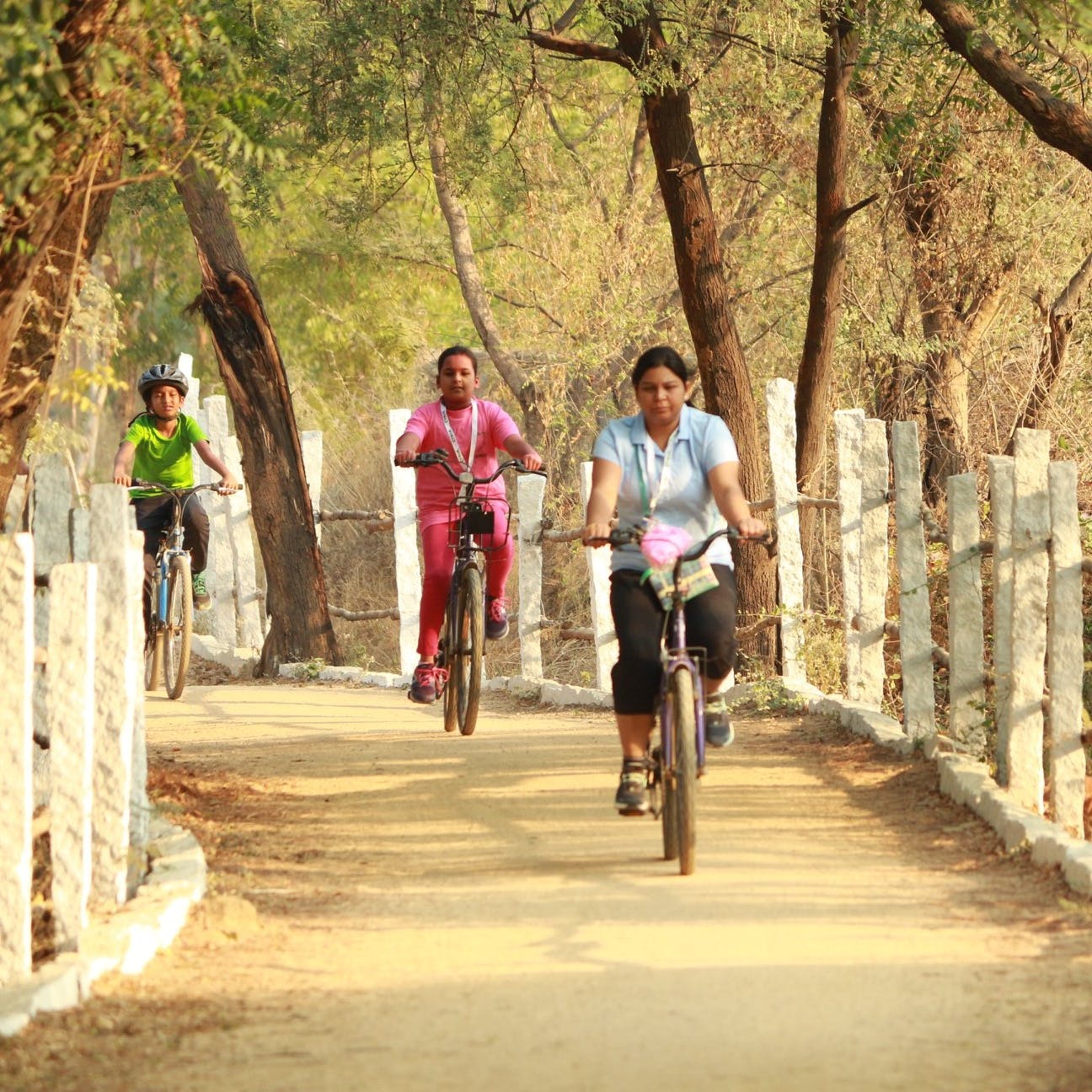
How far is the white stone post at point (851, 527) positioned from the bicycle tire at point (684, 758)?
421cm

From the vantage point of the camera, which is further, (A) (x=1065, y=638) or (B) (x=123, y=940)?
(A) (x=1065, y=638)

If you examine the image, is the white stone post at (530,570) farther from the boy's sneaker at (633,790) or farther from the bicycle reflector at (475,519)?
the boy's sneaker at (633,790)

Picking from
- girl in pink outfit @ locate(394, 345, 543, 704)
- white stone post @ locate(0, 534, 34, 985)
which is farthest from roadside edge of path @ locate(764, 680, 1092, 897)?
white stone post @ locate(0, 534, 34, 985)

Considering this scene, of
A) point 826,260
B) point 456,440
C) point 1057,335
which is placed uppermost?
point 826,260

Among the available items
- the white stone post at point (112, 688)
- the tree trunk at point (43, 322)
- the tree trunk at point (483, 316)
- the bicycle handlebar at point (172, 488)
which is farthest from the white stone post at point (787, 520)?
the tree trunk at point (483, 316)

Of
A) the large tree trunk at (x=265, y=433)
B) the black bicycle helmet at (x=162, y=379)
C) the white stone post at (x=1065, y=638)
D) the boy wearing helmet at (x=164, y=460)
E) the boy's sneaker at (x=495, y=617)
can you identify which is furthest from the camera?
the large tree trunk at (x=265, y=433)

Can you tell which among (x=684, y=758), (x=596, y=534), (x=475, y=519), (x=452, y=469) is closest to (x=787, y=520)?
(x=475, y=519)

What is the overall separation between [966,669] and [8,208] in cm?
464

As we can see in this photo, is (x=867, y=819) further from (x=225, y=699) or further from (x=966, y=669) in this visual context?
(x=225, y=699)

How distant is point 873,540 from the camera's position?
10.4m

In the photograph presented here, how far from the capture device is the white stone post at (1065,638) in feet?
24.8

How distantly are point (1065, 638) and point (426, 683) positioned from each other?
141 inches

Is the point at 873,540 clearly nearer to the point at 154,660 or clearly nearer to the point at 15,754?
the point at 154,660

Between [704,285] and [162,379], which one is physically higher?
[704,285]
